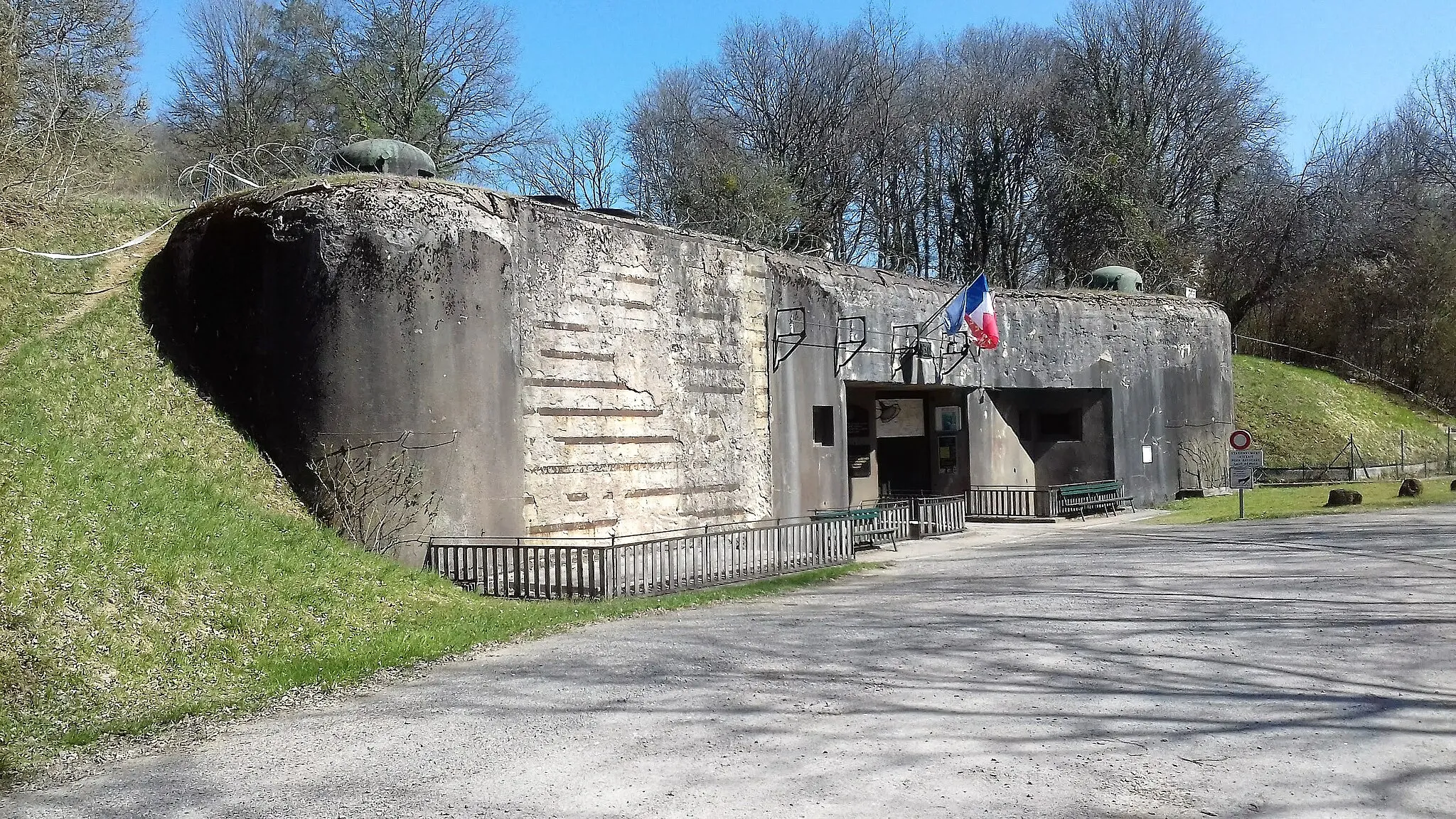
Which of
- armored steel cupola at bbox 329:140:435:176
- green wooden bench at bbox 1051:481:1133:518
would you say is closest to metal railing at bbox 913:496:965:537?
green wooden bench at bbox 1051:481:1133:518

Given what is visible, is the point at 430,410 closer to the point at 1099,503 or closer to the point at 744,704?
the point at 744,704

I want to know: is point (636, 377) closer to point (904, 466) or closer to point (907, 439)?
point (907, 439)

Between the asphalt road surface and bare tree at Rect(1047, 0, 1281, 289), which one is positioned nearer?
the asphalt road surface

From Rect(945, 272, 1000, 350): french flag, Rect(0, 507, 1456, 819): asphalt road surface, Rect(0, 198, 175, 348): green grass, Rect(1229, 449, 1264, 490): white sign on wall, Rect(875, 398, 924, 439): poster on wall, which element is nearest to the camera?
Rect(0, 507, 1456, 819): asphalt road surface

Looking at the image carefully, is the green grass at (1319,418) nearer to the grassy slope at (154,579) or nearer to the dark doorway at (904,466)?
the dark doorway at (904,466)

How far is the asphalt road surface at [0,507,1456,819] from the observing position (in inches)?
244

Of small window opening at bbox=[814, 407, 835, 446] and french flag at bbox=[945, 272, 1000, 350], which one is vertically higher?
french flag at bbox=[945, 272, 1000, 350]

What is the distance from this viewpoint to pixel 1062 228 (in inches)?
1907

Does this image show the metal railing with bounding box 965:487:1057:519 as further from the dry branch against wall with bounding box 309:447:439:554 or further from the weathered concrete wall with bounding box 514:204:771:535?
the dry branch against wall with bounding box 309:447:439:554

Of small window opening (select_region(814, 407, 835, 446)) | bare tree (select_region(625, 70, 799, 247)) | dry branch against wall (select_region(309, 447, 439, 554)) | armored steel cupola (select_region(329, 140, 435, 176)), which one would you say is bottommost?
dry branch against wall (select_region(309, 447, 439, 554))

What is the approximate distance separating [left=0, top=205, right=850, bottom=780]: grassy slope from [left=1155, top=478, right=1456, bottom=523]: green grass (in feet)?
45.7

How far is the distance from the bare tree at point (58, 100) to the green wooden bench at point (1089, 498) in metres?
23.1

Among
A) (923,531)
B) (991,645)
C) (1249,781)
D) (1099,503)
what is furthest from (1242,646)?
→ (1099,503)

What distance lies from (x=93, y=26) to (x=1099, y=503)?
2898 centimetres
